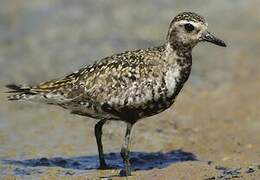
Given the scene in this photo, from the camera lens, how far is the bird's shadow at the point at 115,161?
13852 mm

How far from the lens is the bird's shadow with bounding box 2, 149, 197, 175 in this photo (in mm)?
13852

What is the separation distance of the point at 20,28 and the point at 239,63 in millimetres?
5981

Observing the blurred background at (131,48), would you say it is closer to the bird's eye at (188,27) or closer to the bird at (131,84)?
the bird at (131,84)

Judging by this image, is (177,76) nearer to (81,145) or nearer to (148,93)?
(148,93)

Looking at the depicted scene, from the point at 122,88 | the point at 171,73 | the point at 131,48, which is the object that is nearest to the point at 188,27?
the point at 171,73

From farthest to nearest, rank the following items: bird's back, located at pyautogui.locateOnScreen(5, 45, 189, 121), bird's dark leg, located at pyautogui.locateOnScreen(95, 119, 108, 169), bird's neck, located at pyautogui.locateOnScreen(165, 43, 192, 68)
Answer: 1. bird's dark leg, located at pyautogui.locateOnScreen(95, 119, 108, 169)
2. bird's neck, located at pyautogui.locateOnScreen(165, 43, 192, 68)
3. bird's back, located at pyautogui.locateOnScreen(5, 45, 189, 121)

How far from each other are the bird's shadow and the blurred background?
9.7 inches

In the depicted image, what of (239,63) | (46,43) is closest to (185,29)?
(239,63)

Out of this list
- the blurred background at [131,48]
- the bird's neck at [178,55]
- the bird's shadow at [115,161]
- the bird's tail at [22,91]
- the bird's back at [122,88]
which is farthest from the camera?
the blurred background at [131,48]

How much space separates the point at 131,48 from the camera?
67.6 feet

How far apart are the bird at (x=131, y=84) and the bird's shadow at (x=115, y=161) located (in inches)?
25.1


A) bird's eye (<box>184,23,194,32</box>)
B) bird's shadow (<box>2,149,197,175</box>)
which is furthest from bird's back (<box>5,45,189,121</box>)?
bird's shadow (<box>2,149,197,175</box>)

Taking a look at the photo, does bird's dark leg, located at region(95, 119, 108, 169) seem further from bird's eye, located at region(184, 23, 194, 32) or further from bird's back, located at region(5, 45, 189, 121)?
bird's eye, located at region(184, 23, 194, 32)

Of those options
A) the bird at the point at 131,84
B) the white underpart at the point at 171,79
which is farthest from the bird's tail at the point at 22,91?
the white underpart at the point at 171,79
